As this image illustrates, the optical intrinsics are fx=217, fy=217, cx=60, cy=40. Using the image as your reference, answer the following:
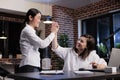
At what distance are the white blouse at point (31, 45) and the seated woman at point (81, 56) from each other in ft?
1.17

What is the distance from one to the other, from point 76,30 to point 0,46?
107 inches

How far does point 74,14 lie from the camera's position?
Answer: 7.86 meters

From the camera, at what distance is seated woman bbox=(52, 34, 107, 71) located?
2355 mm

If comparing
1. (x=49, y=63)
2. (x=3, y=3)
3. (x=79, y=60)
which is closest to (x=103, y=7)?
(x=49, y=63)

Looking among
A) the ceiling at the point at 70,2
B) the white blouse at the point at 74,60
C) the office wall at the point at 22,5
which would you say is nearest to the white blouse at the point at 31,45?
the white blouse at the point at 74,60

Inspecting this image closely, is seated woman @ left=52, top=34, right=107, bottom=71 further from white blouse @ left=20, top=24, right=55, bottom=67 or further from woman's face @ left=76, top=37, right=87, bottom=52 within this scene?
white blouse @ left=20, top=24, right=55, bottom=67

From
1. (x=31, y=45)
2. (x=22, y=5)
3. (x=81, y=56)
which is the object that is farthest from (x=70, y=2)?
(x=31, y=45)

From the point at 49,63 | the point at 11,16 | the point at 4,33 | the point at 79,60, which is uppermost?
the point at 11,16

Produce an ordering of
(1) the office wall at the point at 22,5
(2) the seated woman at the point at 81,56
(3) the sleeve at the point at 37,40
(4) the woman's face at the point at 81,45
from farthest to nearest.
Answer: (1) the office wall at the point at 22,5
(4) the woman's face at the point at 81,45
(2) the seated woman at the point at 81,56
(3) the sleeve at the point at 37,40

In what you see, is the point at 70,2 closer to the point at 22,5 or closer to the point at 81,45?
the point at 22,5

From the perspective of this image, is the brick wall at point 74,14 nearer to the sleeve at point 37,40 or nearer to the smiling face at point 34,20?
the smiling face at point 34,20

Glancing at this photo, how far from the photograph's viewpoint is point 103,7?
668cm

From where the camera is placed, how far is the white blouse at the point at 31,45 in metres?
1.95

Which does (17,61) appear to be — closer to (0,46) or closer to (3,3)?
(0,46)
